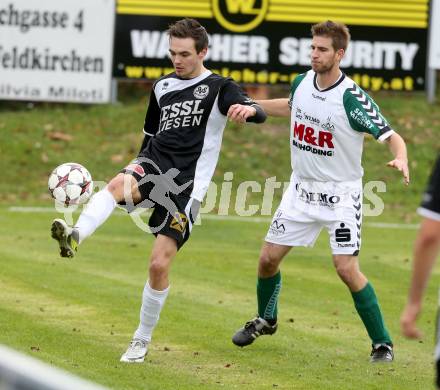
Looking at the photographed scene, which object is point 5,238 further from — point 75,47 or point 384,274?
point 75,47

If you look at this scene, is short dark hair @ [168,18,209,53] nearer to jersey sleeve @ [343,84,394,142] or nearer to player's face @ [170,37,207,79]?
player's face @ [170,37,207,79]

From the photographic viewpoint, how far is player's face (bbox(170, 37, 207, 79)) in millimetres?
8164

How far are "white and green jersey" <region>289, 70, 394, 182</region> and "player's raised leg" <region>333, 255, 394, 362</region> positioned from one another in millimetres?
618

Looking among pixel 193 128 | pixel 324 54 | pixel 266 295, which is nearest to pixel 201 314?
pixel 266 295

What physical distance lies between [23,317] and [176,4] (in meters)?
12.8

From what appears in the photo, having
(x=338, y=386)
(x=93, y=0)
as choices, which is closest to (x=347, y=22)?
(x=93, y=0)

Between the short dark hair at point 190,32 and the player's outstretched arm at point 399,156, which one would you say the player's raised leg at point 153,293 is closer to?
the short dark hair at point 190,32

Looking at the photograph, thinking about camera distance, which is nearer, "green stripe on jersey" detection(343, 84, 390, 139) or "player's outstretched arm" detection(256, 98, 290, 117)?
"green stripe on jersey" detection(343, 84, 390, 139)

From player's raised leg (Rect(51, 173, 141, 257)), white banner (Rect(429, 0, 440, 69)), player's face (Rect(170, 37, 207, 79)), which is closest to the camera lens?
player's raised leg (Rect(51, 173, 141, 257))

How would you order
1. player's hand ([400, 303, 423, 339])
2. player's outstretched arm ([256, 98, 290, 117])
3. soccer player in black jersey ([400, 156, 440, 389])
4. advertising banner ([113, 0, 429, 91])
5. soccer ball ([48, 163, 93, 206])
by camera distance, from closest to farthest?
soccer player in black jersey ([400, 156, 440, 389]) → player's hand ([400, 303, 423, 339]) → soccer ball ([48, 163, 93, 206]) → player's outstretched arm ([256, 98, 290, 117]) → advertising banner ([113, 0, 429, 91])

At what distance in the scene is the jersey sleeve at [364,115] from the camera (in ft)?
26.9

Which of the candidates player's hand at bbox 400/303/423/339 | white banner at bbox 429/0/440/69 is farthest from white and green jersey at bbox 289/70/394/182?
white banner at bbox 429/0/440/69

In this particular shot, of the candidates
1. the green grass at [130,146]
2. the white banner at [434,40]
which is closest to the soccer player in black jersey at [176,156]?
the green grass at [130,146]

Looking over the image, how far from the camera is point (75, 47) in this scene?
70.0 ft
